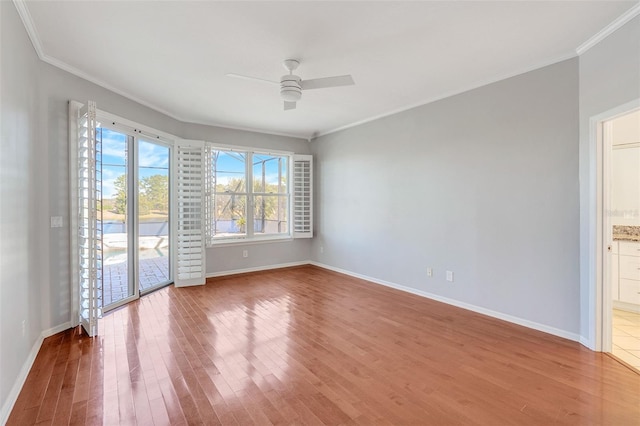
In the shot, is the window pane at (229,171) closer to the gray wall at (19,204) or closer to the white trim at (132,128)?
the white trim at (132,128)

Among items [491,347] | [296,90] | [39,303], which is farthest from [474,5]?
[39,303]

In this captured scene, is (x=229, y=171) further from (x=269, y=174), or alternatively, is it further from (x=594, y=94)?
(x=594, y=94)

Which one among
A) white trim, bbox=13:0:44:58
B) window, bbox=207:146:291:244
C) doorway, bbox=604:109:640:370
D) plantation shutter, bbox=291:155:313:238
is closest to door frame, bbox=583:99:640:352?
doorway, bbox=604:109:640:370

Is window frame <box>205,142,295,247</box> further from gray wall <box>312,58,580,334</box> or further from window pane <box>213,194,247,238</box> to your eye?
gray wall <box>312,58,580,334</box>

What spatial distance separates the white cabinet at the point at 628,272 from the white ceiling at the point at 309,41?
2544 mm

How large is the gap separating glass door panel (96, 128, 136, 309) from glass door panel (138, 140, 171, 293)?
217mm

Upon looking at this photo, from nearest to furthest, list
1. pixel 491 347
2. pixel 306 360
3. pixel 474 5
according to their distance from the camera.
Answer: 1. pixel 474 5
2. pixel 306 360
3. pixel 491 347

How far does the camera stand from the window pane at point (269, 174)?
587cm

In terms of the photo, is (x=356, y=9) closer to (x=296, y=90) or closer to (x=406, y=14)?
(x=406, y=14)

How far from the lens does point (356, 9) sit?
2141 mm

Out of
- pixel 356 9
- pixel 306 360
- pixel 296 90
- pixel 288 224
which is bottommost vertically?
pixel 306 360

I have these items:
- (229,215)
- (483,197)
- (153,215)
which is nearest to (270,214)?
(229,215)

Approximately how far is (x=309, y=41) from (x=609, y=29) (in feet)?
8.02

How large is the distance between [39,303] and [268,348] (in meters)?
2.19
